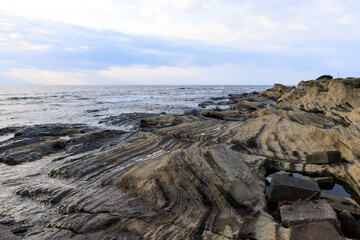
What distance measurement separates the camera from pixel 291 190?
5.21m

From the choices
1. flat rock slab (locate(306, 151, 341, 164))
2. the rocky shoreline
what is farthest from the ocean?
flat rock slab (locate(306, 151, 341, 164))

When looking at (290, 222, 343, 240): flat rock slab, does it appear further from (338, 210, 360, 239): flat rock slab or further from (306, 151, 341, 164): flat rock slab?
(306, 151, 341, 164): flat rock slab

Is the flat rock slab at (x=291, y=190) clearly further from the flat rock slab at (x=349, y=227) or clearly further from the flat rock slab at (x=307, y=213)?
the flat rock slab at (x=349, y=227)

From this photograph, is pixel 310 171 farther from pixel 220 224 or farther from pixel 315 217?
pixel 220 224

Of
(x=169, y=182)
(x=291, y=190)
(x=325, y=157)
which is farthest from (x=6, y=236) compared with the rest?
(x=325, y=157)

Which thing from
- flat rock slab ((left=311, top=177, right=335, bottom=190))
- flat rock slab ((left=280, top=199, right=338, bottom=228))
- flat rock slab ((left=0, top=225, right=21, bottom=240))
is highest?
flat rock slab ((left=280, top=199, right=338, bottom=228))

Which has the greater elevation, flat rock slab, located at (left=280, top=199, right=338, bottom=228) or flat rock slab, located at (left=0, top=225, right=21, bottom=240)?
flat rock slab, located at (left=280, top=199, right=338, bottom=228)

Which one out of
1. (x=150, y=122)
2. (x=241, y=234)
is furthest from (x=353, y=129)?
(x=150, y=122)

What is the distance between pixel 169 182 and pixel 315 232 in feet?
10.1

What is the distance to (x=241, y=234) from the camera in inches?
167

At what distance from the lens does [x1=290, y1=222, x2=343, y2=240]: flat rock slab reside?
372 cm

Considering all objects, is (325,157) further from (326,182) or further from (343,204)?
(343,204)

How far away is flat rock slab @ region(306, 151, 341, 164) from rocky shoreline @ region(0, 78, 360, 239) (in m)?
0.11

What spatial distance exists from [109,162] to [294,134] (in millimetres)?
7396
